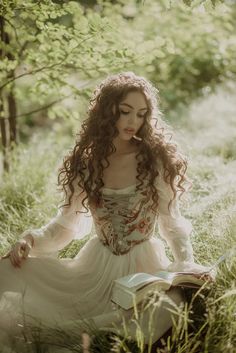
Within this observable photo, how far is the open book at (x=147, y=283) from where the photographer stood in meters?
2.62

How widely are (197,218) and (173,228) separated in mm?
1055

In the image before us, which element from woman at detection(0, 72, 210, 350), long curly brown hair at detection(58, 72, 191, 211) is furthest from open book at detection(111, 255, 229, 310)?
long curly brown hair at detection(58, 72, 191, 211)

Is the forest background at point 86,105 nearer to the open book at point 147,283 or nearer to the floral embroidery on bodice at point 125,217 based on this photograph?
the open book at point 147,283

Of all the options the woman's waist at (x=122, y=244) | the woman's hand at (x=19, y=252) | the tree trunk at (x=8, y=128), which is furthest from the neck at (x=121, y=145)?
the tree trunk at (x=8, y=128)

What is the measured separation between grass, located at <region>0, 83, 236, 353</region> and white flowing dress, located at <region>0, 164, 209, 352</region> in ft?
0.69

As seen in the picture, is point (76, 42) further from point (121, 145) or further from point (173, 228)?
point (173, 228)

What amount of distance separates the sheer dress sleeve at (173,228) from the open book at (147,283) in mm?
257

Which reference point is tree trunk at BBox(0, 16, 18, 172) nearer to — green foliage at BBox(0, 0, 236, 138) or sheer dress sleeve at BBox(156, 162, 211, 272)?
green foliage at BBox(0, 0, 236, 138)

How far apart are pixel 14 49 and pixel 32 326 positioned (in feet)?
10.5

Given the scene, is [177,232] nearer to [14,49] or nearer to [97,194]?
[97,194]

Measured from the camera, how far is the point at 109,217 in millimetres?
3219

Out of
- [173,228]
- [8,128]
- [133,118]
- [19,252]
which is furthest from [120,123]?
[8,128]

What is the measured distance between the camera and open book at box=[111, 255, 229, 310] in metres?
2.62

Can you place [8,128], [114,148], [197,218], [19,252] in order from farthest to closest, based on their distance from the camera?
1. [8,128]
2. [197,218]
3. [114,148]
4. [19,252]
